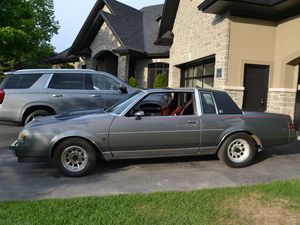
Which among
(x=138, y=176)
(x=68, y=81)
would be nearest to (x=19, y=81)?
(x=68, y=81)

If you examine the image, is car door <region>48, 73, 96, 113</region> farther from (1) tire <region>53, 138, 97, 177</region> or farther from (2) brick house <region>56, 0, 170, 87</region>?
(2) brick house <region>56, 0, 170, 87</region>

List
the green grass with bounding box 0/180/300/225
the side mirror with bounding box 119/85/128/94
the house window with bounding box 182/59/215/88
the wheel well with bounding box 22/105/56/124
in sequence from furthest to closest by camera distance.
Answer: the house window with bounding box 182/59/215/88, the side mirror with bounding box 119/85/128/94, the wheel well with bounding box 22/105/56/124, the green grass with bounding box 0/180/300/225

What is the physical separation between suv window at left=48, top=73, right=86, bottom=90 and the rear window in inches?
19.1

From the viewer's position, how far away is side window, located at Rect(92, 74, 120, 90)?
966 cm

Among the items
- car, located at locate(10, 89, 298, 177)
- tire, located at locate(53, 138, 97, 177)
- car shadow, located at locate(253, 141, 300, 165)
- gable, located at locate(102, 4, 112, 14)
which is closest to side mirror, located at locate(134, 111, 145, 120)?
car, located at locate(10, 89, 298, 177)

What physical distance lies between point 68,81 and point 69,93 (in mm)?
405

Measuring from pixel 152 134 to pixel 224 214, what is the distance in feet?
7.69

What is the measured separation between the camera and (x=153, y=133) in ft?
20.8

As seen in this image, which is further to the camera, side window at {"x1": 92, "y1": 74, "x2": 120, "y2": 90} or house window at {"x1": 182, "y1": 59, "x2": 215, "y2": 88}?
house window at {"x1": 182, "y1": 59, "x2": 215, "y2": 88}

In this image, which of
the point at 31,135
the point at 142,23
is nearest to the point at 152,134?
the point at 31,135

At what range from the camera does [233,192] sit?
512 cm

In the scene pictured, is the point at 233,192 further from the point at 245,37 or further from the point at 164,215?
the point at 245,37

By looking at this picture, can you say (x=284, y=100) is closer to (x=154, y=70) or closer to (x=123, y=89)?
(x=123, y=89)

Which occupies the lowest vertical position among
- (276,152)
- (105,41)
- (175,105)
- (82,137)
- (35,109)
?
(276,152)
